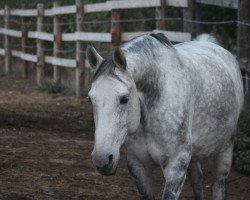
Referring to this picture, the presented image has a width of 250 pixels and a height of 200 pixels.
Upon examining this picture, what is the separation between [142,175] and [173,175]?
30cm

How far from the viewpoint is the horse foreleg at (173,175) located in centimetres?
467

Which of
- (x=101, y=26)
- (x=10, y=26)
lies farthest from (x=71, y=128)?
(x=10, y=26)

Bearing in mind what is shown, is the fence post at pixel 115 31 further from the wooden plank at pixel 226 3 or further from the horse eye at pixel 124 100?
the horse eye at pixel 124 100

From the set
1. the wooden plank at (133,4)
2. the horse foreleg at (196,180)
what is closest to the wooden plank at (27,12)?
the wooden plank at (133,4)

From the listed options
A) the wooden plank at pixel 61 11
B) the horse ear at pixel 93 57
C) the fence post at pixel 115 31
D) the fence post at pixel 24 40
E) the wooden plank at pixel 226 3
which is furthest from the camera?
the fence post at pixel 24 40

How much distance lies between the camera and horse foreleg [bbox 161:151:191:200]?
467 centimetres

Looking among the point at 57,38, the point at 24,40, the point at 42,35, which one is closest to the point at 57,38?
the point at 57,38

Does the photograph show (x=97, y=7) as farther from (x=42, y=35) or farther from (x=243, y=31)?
(x=243, y=31)

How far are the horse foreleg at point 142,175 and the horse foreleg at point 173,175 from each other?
19 centimetres

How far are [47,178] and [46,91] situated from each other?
807cm

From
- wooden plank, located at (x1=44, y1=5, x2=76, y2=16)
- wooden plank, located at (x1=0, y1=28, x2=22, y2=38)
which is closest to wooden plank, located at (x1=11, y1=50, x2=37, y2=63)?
wooden plank, located at (x1=0, y1=28, x2=22, y2=38)

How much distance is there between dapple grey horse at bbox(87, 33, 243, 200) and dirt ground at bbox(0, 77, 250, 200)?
1.19m

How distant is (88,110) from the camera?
1147 centimetres

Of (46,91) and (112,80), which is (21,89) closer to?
(46,91)
